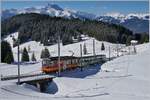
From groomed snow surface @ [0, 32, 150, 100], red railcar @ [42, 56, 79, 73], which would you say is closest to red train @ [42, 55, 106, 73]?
red railcar @ [42, 56, 79, 73]

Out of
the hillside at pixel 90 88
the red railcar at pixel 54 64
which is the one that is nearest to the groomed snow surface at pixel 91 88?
the hillside at pixel 90 88

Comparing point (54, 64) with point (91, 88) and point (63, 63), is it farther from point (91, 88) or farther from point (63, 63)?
point (91, 88)

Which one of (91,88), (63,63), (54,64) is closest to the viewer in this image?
(91,88)

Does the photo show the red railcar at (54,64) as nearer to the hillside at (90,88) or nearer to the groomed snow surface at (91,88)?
the groomed snow surface at (91,88)

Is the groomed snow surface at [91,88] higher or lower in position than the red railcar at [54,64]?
lower

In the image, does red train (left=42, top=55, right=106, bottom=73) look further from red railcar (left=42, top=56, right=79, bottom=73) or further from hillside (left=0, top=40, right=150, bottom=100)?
hillside (left=0, top=40, right=150, bottom=100)

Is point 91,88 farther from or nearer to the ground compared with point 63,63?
nearer to the ground

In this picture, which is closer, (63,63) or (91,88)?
(91,88)

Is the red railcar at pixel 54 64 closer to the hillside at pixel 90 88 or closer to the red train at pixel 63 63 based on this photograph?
the red train at pixel 63 63

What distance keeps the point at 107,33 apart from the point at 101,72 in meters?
122

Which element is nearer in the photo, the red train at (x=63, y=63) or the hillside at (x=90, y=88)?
the hillside at (x=90, y=88)

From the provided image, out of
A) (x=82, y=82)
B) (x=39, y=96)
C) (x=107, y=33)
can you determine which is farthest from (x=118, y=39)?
(x=39, y=96)

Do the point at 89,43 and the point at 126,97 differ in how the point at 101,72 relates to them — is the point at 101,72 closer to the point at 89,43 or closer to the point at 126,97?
the point at 126,97

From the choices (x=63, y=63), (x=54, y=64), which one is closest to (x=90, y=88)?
(x=54, y=64)
